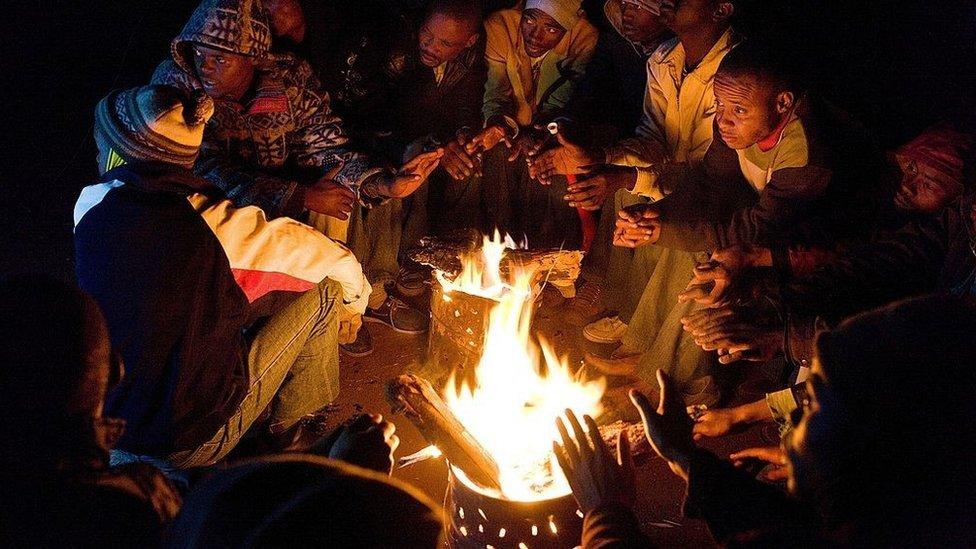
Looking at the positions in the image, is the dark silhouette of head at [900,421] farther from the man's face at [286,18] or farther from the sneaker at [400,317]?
the man's face at [286,18]

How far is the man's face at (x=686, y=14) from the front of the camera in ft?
16.4

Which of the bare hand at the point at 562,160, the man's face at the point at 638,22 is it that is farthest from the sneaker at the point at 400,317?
the man's face at the point at 638,22

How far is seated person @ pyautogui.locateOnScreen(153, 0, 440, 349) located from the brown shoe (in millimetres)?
1415

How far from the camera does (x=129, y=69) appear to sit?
8.00 metres

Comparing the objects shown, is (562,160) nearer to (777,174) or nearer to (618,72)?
(618,72)

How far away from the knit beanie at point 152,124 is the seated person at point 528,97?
271cm

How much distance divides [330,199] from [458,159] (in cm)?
119

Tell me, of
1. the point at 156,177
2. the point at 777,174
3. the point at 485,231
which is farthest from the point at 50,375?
the point at 485,231

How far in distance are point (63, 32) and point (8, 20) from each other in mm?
560

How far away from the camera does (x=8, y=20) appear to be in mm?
7785

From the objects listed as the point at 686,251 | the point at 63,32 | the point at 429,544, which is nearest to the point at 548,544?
the point at 429,544

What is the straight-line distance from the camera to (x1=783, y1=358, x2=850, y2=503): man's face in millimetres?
1754

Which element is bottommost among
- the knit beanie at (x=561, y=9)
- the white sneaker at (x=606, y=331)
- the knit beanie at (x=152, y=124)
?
the white sneaker at (x=606, y=331)

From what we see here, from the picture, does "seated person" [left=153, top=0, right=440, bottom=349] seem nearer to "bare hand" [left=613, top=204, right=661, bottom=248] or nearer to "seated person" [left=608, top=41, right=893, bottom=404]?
"bare hand" [left=613, top=204, right=661, bottom=248]
